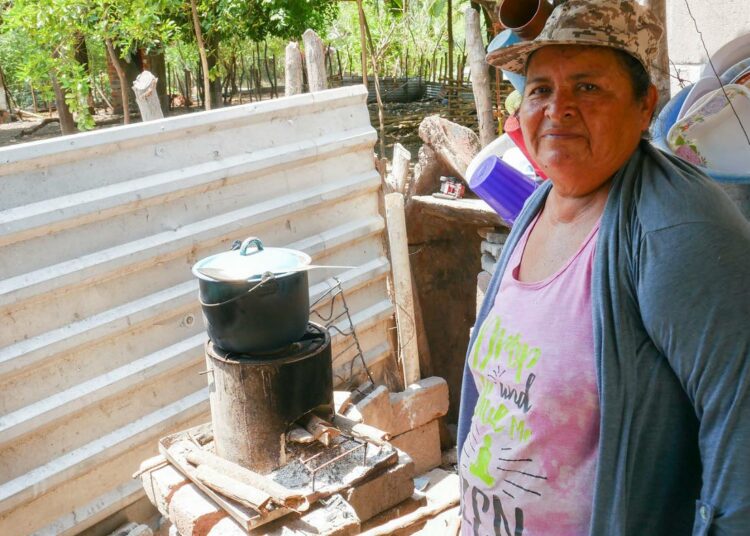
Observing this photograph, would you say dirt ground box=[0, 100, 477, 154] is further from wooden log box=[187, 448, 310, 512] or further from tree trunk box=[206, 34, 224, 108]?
wooden log box=[187, 448, 310, 512]

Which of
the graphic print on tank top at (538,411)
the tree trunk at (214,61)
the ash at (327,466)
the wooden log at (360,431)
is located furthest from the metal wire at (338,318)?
the tree trunk at (214,61)

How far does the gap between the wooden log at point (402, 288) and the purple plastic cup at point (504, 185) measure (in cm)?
213

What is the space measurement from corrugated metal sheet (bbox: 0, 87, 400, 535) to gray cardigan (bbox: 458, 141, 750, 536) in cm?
303

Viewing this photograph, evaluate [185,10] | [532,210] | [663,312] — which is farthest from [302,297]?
[185,10]

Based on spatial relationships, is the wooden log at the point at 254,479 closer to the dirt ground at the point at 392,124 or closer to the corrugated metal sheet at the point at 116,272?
the corrugated metal sheet at the point at 116,272

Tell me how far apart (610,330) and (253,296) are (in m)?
2.30

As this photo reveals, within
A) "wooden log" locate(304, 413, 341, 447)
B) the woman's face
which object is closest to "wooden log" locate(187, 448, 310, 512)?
"wooden log" locate(304, 413, 341, 447)

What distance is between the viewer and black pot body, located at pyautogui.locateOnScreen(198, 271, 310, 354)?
3.30 m

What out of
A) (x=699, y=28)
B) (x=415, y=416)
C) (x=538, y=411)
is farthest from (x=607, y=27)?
(x=415, y=416)

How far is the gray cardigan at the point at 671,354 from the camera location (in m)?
1.07

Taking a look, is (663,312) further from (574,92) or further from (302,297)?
(302,297)

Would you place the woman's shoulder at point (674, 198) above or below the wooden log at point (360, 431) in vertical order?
above

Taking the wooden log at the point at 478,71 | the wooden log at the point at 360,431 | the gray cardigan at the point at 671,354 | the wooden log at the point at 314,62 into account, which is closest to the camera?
the gray cardigan at the point at 671,354

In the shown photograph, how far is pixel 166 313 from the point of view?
407cm
